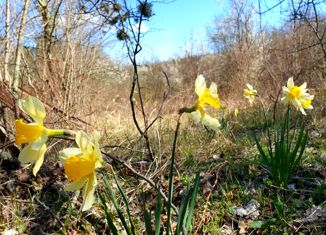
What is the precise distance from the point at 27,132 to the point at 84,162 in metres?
0.25

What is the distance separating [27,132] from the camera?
137cm

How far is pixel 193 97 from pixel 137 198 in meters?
7.16

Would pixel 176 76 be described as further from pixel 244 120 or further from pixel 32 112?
pixel 32 112

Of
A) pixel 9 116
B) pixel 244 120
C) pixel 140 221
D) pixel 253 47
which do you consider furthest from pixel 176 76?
pixel 140 221

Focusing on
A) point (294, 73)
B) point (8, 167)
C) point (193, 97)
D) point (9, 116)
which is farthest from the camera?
point (193, 97)

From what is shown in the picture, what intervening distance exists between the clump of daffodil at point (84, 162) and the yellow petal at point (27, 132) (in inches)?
4.8

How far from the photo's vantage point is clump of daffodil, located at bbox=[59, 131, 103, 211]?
51.1 inches

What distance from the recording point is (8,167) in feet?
9.93

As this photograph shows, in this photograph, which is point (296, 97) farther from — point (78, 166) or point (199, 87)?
point (78, 166)

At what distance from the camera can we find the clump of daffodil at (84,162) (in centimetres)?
130

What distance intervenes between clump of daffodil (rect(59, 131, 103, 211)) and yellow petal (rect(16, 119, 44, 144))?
12 cm

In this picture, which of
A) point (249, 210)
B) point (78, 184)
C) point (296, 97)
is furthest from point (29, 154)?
point (296, 97)

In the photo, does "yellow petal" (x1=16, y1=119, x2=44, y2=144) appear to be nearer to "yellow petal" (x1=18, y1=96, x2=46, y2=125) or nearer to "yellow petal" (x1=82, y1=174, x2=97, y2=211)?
"yellow petal" (x1=18, y1=96, x2=46, y2=125)

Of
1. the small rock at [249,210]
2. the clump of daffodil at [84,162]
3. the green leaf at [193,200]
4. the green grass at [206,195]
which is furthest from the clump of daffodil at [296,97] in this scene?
the clump of daffodil at [84,162]
